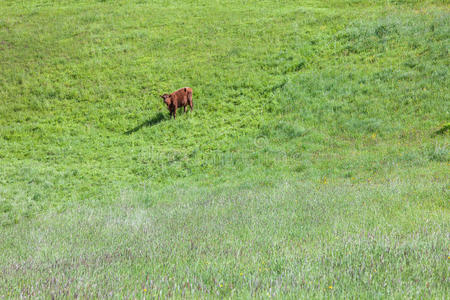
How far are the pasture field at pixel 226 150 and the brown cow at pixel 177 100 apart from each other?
0.79 metres

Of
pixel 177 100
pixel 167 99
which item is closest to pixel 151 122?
pixel 167 99

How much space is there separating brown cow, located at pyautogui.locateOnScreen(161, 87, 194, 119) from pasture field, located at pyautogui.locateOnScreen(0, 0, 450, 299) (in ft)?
2.60

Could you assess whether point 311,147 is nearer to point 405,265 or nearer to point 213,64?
point 405,265

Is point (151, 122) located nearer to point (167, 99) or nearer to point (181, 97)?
point (167, 99)

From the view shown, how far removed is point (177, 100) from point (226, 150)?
5.76 m

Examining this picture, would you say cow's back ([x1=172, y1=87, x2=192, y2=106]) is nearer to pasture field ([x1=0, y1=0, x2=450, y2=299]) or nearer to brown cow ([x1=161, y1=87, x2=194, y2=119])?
brown cow ([x1=161, y1=87, x2=194, y2=119])

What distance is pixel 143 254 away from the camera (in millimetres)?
4316

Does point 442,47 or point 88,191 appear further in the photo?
point 442,47

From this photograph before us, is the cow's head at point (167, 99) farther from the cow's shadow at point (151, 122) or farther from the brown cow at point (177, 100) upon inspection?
the cow's shadow at point (151, 122)

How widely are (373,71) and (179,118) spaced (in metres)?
10.6

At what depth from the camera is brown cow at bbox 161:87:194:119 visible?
1912 centimetres

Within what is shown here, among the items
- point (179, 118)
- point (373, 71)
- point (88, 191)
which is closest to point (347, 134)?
point (373, 71)

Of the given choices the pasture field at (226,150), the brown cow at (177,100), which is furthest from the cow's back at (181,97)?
the pasture field at (226,150)

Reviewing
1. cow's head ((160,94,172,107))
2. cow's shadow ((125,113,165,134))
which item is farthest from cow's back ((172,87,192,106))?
cow's shadow ((125,113,165,134))
